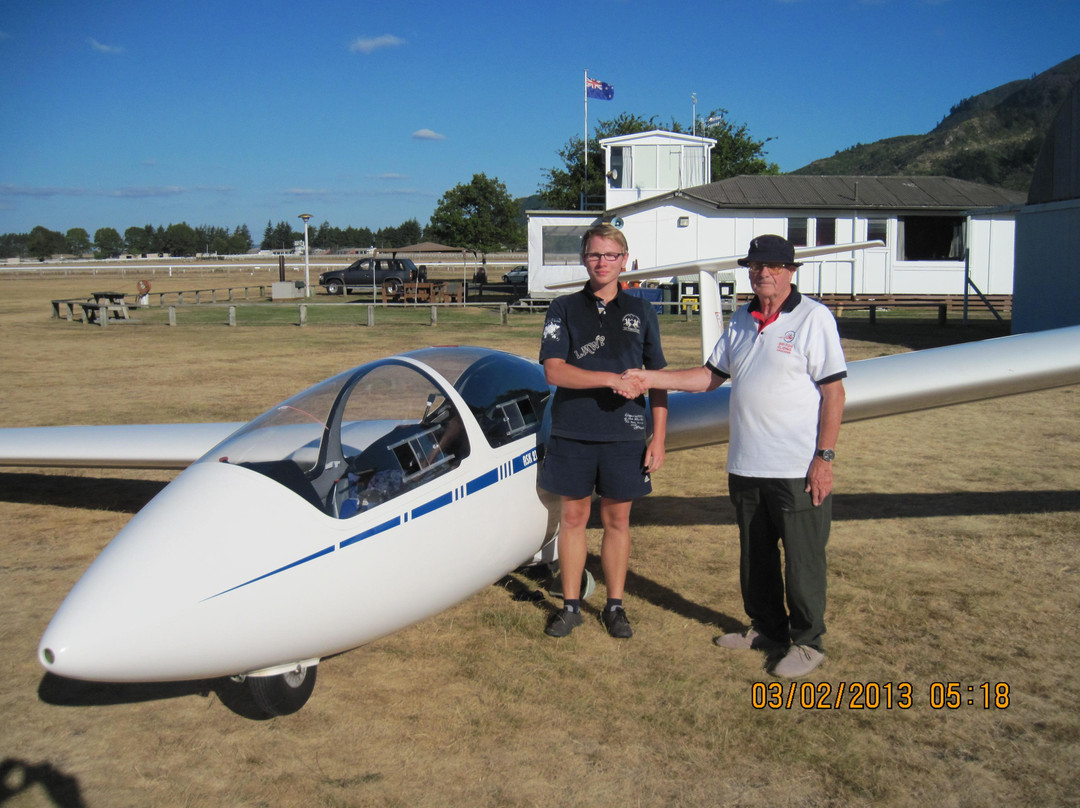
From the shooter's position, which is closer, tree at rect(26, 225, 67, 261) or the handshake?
the handshake

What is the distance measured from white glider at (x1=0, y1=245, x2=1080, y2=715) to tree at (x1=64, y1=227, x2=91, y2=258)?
182071 mm

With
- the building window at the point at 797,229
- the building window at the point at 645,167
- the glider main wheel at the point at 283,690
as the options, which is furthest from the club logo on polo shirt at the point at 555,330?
the building window at the point at 645,167

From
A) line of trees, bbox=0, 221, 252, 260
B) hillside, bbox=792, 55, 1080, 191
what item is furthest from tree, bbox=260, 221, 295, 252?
hillside, bbox=792, 55, 1080, 191

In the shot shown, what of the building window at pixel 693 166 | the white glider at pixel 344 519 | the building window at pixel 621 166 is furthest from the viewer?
the building window at pixel 693 166

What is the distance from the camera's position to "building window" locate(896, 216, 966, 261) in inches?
1143

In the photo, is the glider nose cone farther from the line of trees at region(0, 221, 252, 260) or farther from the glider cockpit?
the line of trees at region(0, 221, 252, 260)

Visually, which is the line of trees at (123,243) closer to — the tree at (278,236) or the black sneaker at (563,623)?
the tree at (278,236)

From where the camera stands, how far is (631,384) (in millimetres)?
4121

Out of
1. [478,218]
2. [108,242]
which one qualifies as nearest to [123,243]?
[108,242]

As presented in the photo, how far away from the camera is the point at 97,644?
10.2 ft

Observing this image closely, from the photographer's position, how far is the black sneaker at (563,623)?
4.72 metres

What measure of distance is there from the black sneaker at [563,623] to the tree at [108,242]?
6955 inches

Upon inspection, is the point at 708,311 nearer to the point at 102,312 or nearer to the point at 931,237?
the point at 102,312

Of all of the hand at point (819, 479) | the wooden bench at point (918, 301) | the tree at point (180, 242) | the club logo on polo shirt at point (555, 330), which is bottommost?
the hand at point (819, 479)
